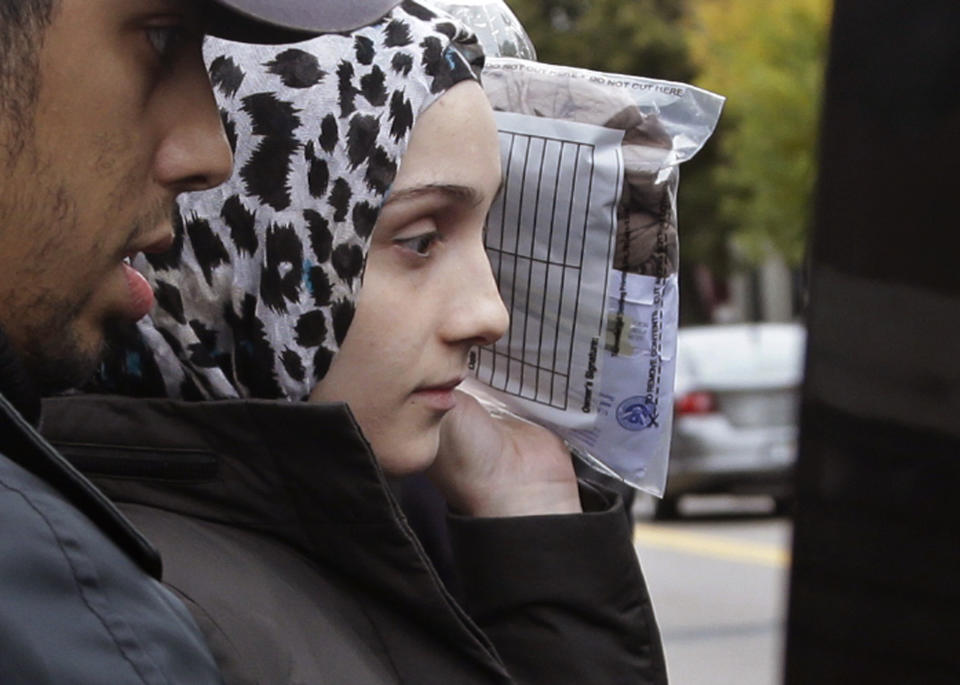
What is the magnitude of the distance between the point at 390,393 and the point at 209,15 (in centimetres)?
Result: 59

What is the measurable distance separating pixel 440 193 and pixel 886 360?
28.4 inches

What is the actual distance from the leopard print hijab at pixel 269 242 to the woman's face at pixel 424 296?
3 cm

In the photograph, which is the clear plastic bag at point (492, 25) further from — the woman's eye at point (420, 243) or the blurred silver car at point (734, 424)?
the blurred silver car at point (734, 424)

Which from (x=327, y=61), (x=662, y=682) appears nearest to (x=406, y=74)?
(x=327, y=61)

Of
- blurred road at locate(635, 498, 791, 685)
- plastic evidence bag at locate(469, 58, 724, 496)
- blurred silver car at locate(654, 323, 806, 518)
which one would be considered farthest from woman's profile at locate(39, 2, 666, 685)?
blurred silver car at locate(654, 323, 806, 518)

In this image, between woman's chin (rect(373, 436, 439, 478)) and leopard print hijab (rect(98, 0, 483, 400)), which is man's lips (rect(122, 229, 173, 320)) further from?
woman's chin (rect(373, 436, 439, 478))

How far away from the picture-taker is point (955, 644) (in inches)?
44.8

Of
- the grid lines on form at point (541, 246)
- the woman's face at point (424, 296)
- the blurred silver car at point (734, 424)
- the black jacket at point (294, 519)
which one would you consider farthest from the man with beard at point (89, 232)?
the blurred silver car at point (734, 424)

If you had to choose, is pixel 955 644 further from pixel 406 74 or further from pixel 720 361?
pixel 720 361

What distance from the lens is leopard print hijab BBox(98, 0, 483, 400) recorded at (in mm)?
1677

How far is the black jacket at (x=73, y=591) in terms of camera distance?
35.1 inches

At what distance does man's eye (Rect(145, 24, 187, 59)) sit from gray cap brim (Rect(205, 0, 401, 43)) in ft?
0.07

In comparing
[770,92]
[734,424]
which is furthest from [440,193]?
[770,92]

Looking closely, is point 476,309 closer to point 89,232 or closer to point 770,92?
point 89,232
